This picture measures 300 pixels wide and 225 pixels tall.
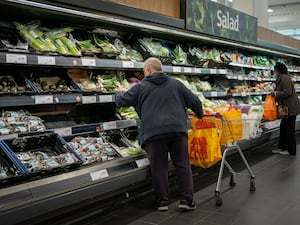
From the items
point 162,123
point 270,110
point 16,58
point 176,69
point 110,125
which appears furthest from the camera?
point 270,110

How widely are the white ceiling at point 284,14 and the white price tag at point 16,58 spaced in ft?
46.7

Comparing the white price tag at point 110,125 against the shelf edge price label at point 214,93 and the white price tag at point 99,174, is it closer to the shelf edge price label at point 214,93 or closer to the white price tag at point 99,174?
the white price tag at point 99,174

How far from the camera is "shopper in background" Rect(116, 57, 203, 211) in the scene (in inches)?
140

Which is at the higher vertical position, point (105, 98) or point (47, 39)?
point (47, 39)

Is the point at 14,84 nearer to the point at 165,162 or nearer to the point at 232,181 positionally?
the point at 165,162

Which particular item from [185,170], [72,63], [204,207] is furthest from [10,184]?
[204,207]

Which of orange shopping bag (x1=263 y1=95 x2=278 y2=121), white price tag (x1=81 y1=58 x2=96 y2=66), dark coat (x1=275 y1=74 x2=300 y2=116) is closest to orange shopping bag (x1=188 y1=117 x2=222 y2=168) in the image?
white price tag (x1=81 y1=58 x2=96 y2=66)

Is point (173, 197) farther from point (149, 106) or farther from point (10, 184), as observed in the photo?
point (10, 184)

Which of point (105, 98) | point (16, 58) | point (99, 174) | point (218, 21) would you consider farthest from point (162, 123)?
point (218, 21)

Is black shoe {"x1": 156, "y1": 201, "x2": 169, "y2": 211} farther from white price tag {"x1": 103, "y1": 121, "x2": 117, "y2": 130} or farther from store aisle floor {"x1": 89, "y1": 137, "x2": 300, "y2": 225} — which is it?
white price tag {"x1": 103, "y1": 121, "x2": 117, "y2": 130}

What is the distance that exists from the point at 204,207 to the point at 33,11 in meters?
2.49

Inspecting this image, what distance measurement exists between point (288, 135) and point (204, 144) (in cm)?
324

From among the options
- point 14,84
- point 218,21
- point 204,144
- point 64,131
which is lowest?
point 204,144

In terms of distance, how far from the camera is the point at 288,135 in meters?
6.59
